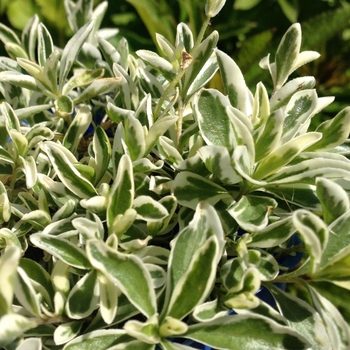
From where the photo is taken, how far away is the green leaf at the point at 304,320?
0.51m

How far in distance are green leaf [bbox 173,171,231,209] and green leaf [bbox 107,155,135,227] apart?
2.3 inches

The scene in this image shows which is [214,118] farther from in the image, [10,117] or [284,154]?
[10,117]

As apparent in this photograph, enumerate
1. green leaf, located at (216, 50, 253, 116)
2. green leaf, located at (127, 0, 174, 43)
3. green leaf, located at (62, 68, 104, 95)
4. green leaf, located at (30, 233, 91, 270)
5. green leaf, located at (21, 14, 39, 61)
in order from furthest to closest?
1. green leaf, located at (127, 0, 174, 43)
2. green leaf, located at (21, 14, 39, 61)
3. green leaf, located at (62, 68, 104, 95)
4. green leaf, located at (216, 50, 253, 116)
5. green leaf, located at (30, 233, 91, 270)

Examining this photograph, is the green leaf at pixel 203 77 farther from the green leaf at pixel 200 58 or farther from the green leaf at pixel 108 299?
the green leaf at pixel 108 299

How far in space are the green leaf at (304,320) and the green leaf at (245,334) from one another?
0.20 ft

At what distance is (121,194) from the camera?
500 mm

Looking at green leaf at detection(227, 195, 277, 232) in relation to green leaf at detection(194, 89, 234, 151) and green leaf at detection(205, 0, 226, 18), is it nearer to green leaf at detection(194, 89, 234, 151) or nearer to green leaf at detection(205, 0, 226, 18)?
green leaf at detection(194, 89, 234, 151)

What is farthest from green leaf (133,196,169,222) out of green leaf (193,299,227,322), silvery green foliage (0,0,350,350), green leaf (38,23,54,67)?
green leaf (38,23,54,67)

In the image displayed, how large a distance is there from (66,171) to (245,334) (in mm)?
273

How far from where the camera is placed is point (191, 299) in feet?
1.45

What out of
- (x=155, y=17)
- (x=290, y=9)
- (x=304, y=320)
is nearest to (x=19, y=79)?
(x=304, y=320)

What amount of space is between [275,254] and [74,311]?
28 centimetres

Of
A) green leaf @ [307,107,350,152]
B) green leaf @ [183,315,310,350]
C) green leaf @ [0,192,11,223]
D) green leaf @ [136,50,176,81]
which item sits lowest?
green leaf @ [183,315,310,350]

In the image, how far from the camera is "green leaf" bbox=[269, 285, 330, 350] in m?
0.51
